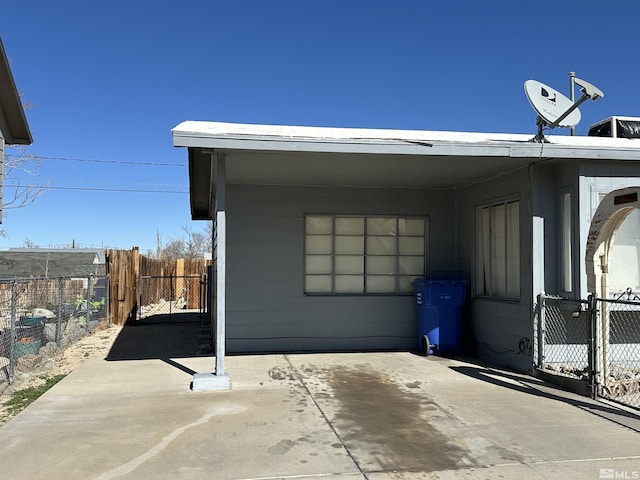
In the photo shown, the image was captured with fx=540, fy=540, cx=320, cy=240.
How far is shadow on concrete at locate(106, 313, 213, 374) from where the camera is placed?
351 inches

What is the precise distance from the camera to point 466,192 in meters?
9.31

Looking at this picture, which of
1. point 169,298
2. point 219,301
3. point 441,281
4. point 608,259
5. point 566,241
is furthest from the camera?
point 169,298

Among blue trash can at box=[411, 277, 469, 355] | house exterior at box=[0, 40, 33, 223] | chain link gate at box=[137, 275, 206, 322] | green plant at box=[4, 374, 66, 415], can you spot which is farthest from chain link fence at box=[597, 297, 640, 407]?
chain link gate at box=[137, 275, 206, 322]

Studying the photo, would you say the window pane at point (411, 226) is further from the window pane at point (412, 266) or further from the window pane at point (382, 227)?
the window pane at point (412, 266)

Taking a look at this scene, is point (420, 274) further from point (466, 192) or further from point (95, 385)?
point (95, 385)

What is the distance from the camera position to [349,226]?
9.62 metres

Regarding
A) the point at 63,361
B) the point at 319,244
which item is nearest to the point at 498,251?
the point at 319,244

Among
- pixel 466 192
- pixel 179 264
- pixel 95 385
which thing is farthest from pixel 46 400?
pixel 179 264

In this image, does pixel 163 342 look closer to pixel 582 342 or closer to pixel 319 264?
pixel 319 264

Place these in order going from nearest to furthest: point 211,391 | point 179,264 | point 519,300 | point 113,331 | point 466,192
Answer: point 211,391 → point 519,300 → point 466,192 → point 113,331 → point 179,264

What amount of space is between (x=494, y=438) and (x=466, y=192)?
5353 millimetres

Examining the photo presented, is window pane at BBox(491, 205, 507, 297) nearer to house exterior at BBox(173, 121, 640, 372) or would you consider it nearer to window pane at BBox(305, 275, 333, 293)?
house exterior at BBox(173, 121, 640, 372)

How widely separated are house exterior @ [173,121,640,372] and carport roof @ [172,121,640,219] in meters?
0.03

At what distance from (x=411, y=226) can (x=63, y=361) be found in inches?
246
